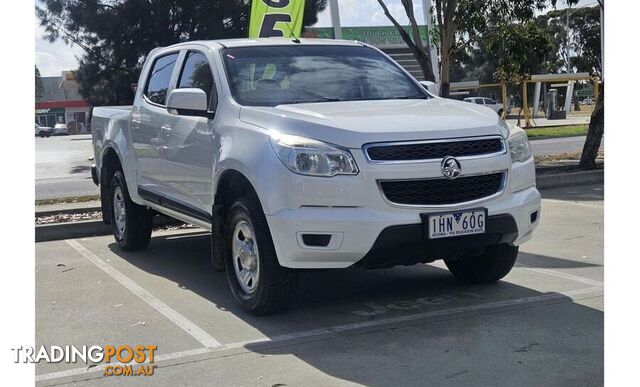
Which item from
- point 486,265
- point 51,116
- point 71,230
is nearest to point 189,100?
point 486,265

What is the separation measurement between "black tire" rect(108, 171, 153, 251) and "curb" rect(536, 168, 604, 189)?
6.39 meters

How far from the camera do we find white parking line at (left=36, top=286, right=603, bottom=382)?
15.7ft

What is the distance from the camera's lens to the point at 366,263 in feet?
17.7

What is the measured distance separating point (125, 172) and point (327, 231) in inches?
143

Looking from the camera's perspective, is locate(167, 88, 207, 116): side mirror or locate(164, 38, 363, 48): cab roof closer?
locate(167, 88, 207, 116): side mirror

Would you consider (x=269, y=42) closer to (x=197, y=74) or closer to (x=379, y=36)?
(x=197, y=74)

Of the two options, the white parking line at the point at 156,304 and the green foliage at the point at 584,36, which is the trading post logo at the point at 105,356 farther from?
the green foliage at the point at 584,36

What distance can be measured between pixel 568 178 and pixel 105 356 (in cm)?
962

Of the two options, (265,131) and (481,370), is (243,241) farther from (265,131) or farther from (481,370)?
(481,370)

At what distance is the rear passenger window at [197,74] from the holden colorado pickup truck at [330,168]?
0.02 metres

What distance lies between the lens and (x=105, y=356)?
5.01m

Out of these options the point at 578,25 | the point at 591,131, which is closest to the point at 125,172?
the point at 591,131

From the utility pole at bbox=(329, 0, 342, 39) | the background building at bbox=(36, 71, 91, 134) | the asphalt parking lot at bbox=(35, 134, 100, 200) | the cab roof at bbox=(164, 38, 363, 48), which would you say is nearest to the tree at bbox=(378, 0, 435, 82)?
the asphalt parking lot at bbox=(35, 134, 100, 200)

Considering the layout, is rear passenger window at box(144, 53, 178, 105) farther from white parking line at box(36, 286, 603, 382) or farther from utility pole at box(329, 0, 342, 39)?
utility pole at box(329, 0, 342, 39)
